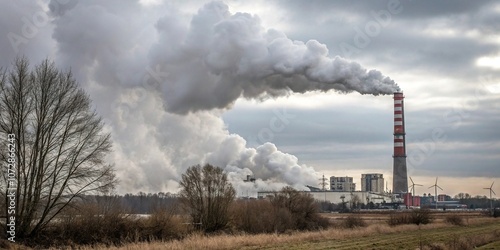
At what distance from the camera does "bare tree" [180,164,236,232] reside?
51156 millimetres

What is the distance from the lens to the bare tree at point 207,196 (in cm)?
5116

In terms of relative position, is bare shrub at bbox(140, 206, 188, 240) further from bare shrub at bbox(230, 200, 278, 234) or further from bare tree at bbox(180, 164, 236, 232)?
bare shrub at bbox(230, 200, 278, 234)

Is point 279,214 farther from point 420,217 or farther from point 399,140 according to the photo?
point 399,140

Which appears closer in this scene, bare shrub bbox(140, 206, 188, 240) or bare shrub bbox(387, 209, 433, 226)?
bare shrub bbox(140, 206, 188, 240)

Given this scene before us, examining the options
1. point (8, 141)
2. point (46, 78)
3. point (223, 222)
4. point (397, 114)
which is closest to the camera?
point (8, 141)

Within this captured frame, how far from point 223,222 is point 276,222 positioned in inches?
232

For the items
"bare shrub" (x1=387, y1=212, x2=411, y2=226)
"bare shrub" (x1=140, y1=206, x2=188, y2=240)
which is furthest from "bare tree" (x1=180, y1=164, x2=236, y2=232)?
"bare shrub" (x1=387, y1=212, x2=411, y2=226)

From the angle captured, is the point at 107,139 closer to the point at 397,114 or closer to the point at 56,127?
the point at 56,127

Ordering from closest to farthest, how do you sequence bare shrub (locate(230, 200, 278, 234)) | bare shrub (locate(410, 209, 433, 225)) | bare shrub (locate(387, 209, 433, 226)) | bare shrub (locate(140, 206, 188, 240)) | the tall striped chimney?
bare shrub (locate(140, 206, 188, 240)) < bare shrub (locate(230, 200, 278, 234)) < bare shrub (locate(387, 209, 433, 226)) < bare shrub (locate(410, 209, 433, 225)) < the tall striped chimney

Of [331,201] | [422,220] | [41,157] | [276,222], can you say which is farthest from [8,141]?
[331,201]

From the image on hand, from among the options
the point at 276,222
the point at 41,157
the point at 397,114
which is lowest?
the point at 276,222

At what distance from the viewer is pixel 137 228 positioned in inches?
1550

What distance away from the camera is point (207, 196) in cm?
5275

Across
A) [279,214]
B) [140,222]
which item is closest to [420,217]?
[279,214]
